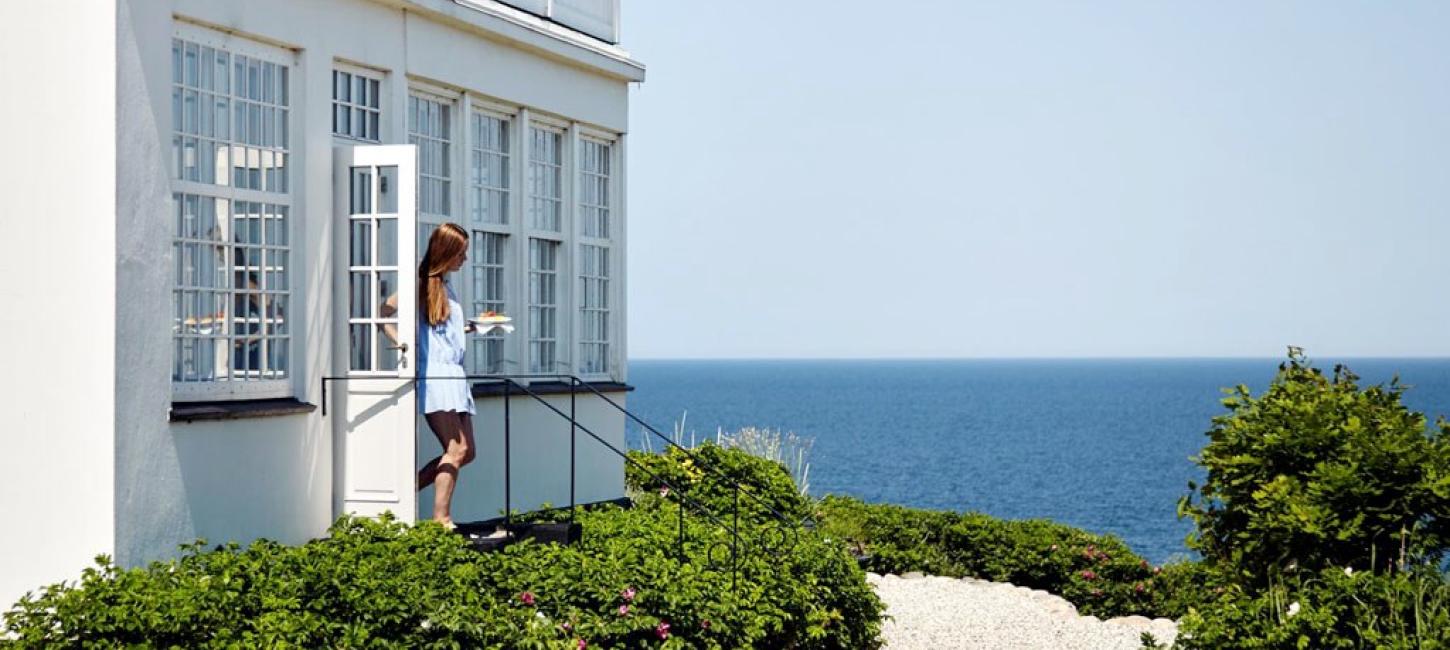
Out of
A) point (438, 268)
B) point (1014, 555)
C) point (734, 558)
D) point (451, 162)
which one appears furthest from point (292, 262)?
point (1014, 555)

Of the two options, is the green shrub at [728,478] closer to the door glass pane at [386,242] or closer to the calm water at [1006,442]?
the door glass pane at [386,242]

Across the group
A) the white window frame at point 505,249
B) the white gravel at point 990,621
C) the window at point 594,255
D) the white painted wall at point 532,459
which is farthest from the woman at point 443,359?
the white gravel at point 990,621

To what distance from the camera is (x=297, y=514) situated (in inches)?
446

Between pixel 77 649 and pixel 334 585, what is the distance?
4.50ft

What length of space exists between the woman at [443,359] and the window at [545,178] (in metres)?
2.58

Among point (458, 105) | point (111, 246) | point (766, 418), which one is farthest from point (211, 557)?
point (766, 418)

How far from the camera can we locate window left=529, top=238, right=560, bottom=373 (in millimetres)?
14469

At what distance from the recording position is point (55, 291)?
9812mm

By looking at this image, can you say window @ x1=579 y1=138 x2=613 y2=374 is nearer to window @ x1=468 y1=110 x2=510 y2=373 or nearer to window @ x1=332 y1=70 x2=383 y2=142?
window @ x1=468 y1=110 x2=510 y2=373

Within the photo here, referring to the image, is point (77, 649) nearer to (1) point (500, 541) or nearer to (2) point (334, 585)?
(2) point (334, 585)

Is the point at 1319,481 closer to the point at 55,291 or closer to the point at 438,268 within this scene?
the point at 438,268

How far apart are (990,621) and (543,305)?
4642mm

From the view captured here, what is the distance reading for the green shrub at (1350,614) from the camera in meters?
9.75

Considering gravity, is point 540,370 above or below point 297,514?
above
